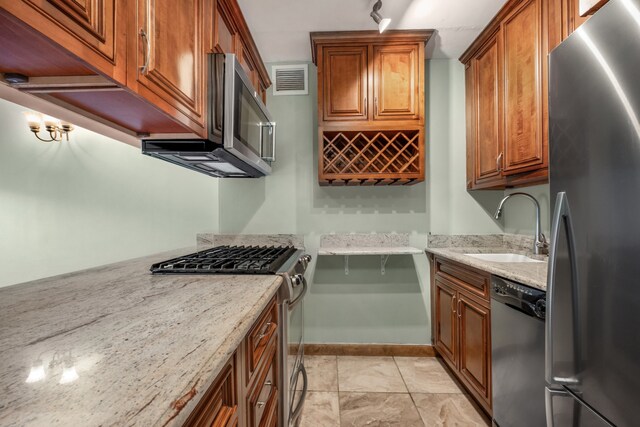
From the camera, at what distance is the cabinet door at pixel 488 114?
1.98 meters

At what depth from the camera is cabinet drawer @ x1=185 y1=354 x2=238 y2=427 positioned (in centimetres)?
56

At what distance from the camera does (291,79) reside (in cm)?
250

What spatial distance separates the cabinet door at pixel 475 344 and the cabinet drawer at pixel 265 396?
119 cm

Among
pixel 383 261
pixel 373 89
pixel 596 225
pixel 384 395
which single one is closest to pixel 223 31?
pixel 373 89

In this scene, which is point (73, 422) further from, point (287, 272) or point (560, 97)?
point (560, 97)

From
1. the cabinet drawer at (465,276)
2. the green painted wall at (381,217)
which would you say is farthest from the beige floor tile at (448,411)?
the cabinet drawer at (465,276)

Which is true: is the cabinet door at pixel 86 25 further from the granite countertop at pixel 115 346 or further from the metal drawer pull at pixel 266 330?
the metal drawer pull at pixel 266 330

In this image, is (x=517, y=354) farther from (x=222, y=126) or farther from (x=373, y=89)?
(x=373, y=89)

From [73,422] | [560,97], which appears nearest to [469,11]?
[560,97]

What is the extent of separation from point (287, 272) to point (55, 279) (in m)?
0.93

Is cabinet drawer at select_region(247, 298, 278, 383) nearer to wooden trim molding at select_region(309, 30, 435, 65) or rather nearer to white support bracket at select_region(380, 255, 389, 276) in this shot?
white support bracket at select_region(380, 255, 389, 276)

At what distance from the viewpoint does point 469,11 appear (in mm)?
1928

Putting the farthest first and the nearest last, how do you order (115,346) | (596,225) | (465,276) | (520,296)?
(465,276), (520,296), (596,225), (115,346)

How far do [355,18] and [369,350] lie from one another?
2629 mm
